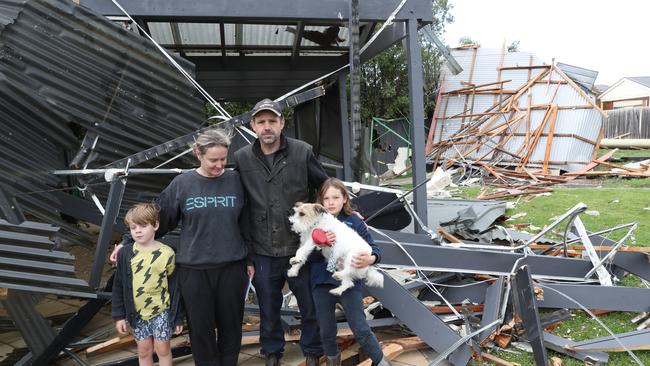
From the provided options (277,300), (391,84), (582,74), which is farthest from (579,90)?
(277,300)

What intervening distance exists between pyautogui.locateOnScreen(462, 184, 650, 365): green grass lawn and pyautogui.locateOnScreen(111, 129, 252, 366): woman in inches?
79.8

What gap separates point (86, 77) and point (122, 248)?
5.77 ft

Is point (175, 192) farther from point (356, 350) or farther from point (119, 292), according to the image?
point (356, 350)

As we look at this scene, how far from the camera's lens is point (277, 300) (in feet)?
9.89

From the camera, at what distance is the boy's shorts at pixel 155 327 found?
278 cm

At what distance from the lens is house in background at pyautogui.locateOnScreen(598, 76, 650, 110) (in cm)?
4772

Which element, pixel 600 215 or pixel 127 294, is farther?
pixel 600 215

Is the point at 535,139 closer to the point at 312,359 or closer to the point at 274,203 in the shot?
the point at 312,359

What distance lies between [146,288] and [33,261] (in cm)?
63

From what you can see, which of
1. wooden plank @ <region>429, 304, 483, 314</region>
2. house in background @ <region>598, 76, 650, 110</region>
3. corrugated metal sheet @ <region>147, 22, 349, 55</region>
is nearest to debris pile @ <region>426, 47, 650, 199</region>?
corrugated metal sheet @ <region>147, 22, 349, 55</region>

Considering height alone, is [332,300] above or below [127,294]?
below

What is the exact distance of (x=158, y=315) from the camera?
278 cm

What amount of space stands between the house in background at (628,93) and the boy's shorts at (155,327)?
52.2 metres

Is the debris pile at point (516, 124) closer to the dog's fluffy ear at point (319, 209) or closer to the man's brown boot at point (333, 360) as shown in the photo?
the man's brown boot at point (333, 360)
